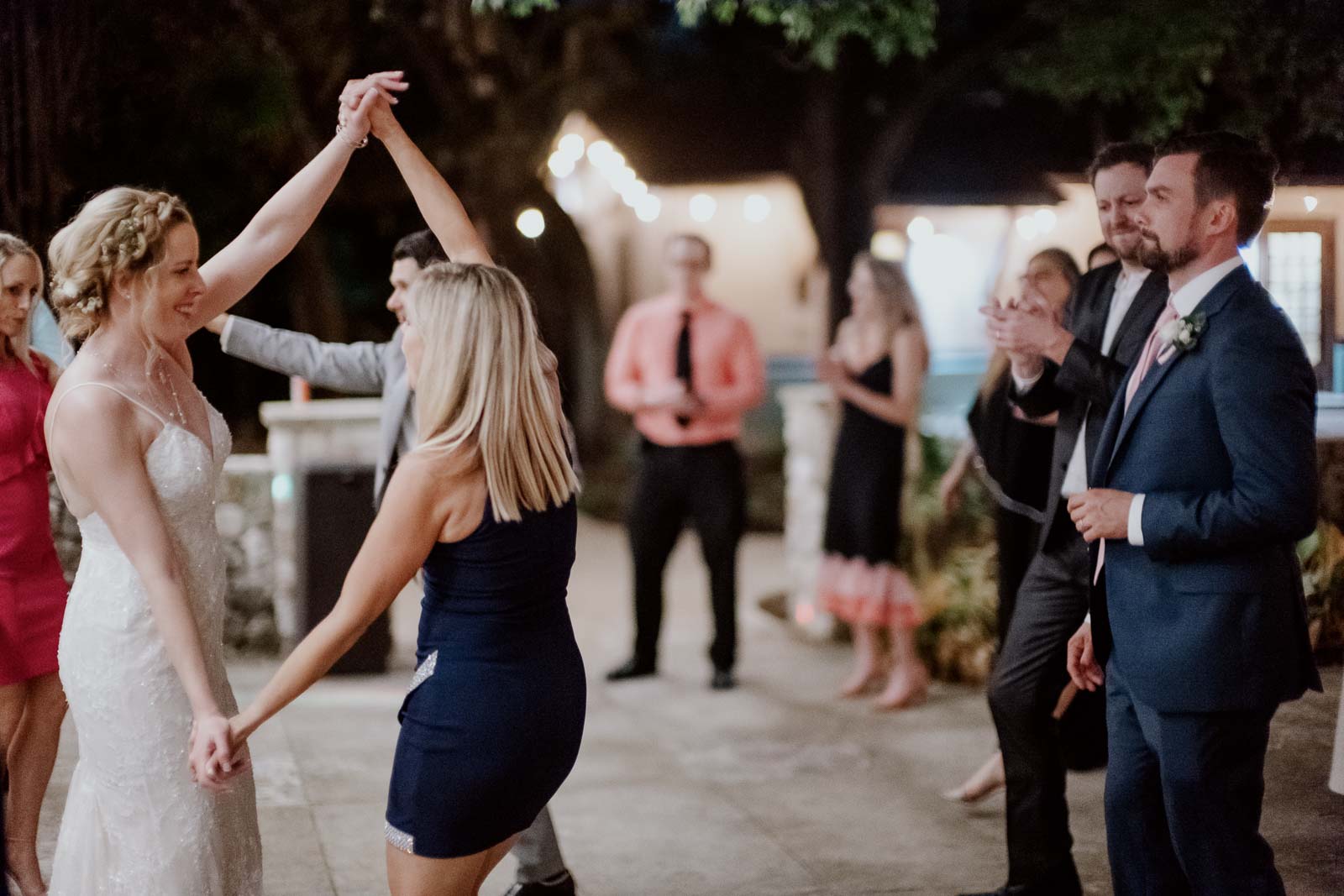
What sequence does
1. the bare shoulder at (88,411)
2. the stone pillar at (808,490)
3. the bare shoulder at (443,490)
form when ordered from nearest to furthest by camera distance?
the bare shoulder at (443,490)
the bare shoulder at (88,411)
the stone pillar at (808,490)

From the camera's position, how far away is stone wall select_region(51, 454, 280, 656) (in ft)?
26.0

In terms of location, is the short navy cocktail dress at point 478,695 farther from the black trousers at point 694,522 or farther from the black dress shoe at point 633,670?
the black dress shoe at point 633,670

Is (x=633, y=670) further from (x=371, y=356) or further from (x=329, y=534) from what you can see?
(x=371, y=356)

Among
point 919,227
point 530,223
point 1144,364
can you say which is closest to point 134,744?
point 1144,364

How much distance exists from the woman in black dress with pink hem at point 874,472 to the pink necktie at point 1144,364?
142 inches

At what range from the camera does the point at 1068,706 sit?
476cm

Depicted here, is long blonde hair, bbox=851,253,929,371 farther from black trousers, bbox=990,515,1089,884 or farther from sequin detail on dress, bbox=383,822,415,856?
sequin detail on dress, bbox=383,822,415,856

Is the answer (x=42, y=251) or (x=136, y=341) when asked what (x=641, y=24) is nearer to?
(x=42, y=251)

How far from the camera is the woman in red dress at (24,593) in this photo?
4301mm

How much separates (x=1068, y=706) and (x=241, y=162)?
6327mm

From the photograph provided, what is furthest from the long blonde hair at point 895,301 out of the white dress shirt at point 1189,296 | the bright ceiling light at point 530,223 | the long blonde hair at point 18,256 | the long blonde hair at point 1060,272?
the bright ceiling light at point 530,223

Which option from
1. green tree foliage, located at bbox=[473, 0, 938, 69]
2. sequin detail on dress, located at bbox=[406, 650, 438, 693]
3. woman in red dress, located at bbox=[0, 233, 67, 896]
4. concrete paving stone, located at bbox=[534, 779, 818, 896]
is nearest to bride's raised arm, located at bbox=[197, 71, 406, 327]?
woman in red dress, located at bbox=[0, 233, 67, 896]

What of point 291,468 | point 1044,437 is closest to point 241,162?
point 291,468

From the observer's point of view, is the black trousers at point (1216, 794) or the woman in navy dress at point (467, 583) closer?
the woman in navy dress at point (467, 583)
